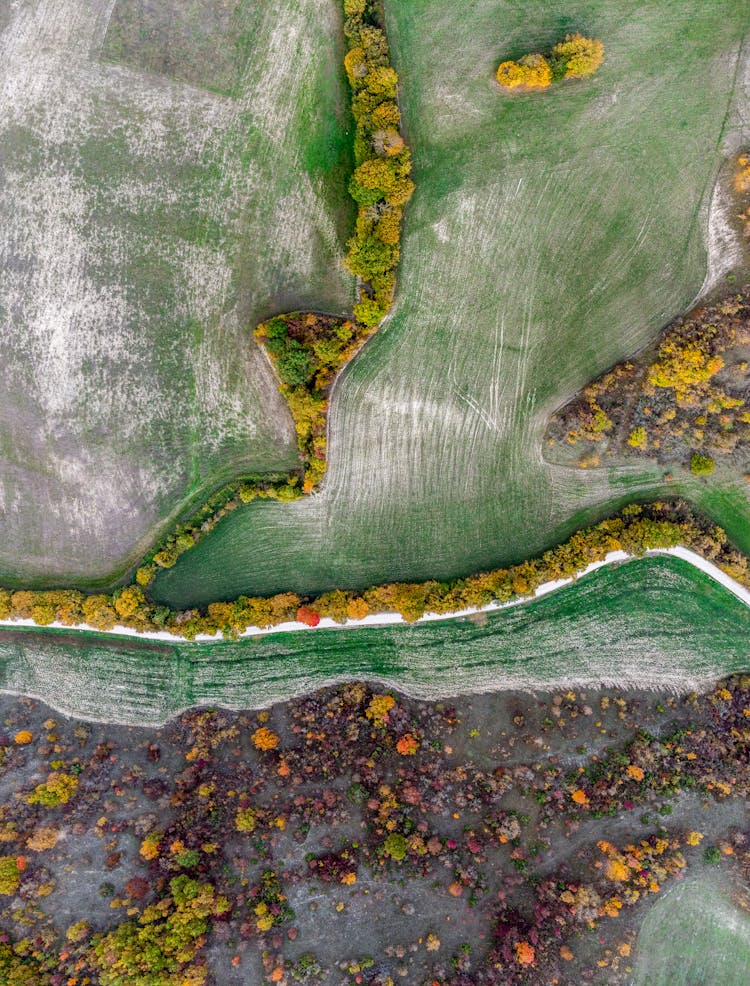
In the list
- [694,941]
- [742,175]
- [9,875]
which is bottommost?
[9,875]

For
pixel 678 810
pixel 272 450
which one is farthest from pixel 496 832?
pixel 272 450

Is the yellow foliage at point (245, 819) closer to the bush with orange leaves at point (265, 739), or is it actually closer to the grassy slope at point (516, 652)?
the bush with orange leaves at point (265, 739)

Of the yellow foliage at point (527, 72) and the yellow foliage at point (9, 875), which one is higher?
the yellow foliage at point (527, 72)

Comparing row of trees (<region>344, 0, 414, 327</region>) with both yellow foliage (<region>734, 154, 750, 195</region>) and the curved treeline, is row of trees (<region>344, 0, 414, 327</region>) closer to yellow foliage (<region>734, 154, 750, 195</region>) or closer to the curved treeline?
the curved treeline

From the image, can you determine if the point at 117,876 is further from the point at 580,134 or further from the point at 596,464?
the point at 580,134

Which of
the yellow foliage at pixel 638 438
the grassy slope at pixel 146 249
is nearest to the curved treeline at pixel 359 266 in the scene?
the grassy slope at pixel 146 249

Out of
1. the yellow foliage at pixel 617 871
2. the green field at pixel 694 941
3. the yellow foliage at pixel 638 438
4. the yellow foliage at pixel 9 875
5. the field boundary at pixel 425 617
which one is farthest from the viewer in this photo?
the field boundary at pixel 425 617

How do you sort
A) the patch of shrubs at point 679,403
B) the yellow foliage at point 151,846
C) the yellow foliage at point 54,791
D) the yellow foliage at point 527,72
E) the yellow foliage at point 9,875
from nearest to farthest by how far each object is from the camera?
the yellow foliage at point 527,72
the yellow foliage at point 9,875
the yellow foliage at point 151,846
the patch of shrubs at point 679,403
the yellow foliage at point 54,791

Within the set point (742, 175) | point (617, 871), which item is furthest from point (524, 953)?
point (742, 175)

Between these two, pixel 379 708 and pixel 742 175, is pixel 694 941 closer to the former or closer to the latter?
pixel 379 708
